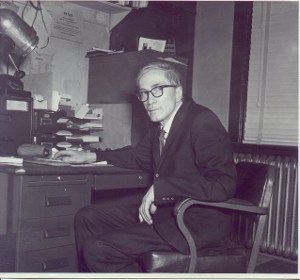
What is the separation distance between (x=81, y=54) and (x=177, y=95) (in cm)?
121

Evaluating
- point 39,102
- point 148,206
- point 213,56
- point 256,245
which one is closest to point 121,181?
point 148,206

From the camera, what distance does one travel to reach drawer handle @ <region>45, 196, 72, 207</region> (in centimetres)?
165

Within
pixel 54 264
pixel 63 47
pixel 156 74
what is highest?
pixel 63 47

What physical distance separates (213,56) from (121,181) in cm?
148

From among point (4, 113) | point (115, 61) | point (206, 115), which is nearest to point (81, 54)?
point (115, 61)

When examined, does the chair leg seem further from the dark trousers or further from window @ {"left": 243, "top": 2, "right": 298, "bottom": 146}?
window @ {"left": 243, "top": 2, "right": 298, "bottom": 146}

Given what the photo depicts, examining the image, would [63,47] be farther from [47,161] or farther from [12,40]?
[47,161]

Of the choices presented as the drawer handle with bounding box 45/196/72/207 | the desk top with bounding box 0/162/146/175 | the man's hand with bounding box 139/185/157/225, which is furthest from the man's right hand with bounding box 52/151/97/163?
the man's hand with bounding box 139/185/157/225

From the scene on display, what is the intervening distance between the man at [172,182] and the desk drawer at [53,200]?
65mm

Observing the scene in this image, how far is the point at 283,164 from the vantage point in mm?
2518

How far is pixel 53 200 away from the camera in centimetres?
167

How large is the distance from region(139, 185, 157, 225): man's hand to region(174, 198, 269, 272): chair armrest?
0.37 feet

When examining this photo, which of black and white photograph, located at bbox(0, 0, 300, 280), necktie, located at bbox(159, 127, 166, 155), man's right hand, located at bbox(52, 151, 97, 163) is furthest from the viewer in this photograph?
man's right hand, located at bbox(52, 151, 97, 163)

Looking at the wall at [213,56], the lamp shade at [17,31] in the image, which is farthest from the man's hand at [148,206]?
the wall at [213,56]
